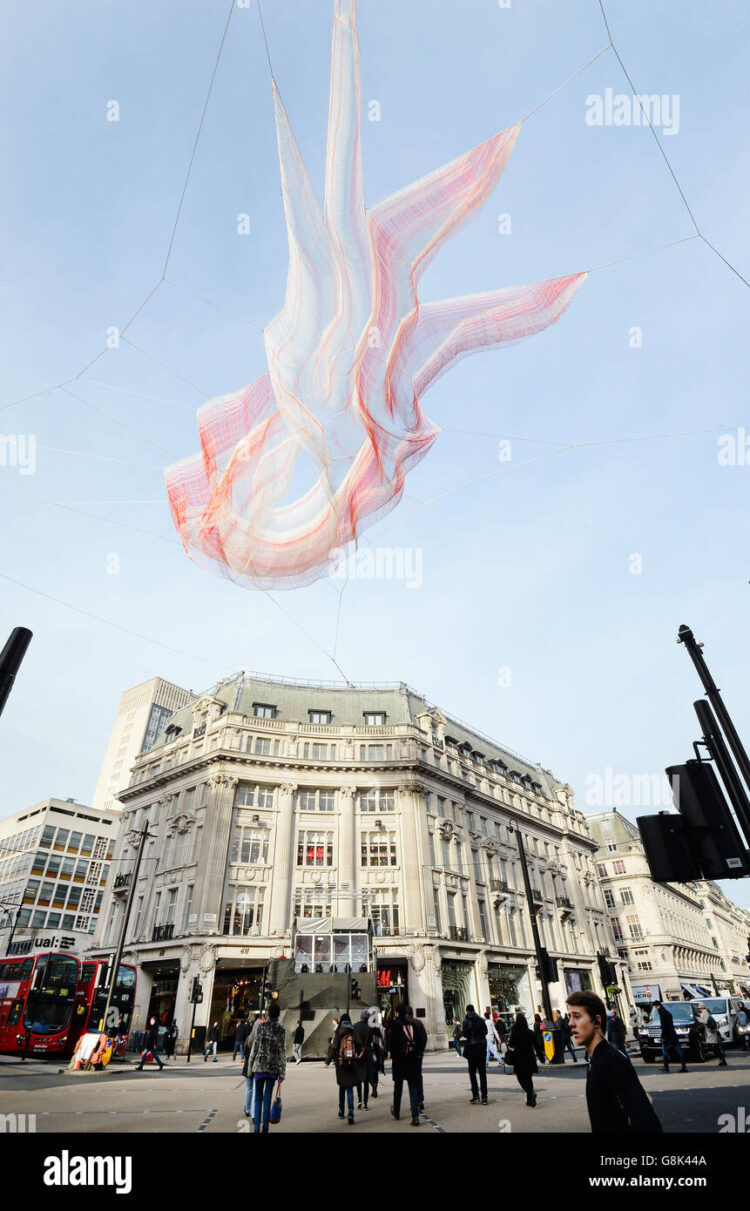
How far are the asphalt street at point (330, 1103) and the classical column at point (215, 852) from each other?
18.3 meters

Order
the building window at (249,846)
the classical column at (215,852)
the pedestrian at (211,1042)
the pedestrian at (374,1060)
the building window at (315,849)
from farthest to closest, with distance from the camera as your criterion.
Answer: the building window at (315,849) → the building window at (249,846) → the classical column at (215,852) → the pedestrian at (211,1042) → the pedestrian at (374,1060)

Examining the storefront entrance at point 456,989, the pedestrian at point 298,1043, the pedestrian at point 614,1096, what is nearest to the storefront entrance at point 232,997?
the storefront entrance at point 456,989

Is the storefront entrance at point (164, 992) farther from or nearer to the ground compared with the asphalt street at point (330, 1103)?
farther from the ground

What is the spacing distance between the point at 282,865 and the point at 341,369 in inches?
1446

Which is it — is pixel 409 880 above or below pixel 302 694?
below

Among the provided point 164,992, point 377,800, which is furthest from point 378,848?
point 164,992

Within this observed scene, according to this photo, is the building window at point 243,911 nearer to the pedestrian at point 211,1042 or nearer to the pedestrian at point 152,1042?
the pedestrian at point 211,1042

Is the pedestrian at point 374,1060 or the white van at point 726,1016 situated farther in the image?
the white van at point 726,1016

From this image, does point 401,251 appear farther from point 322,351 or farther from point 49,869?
point 49,869

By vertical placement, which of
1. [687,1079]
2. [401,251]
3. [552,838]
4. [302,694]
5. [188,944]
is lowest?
[687,1079]

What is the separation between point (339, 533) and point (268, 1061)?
7039mm

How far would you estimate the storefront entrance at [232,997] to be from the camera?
35.8 meters

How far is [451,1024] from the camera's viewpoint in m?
37.8
